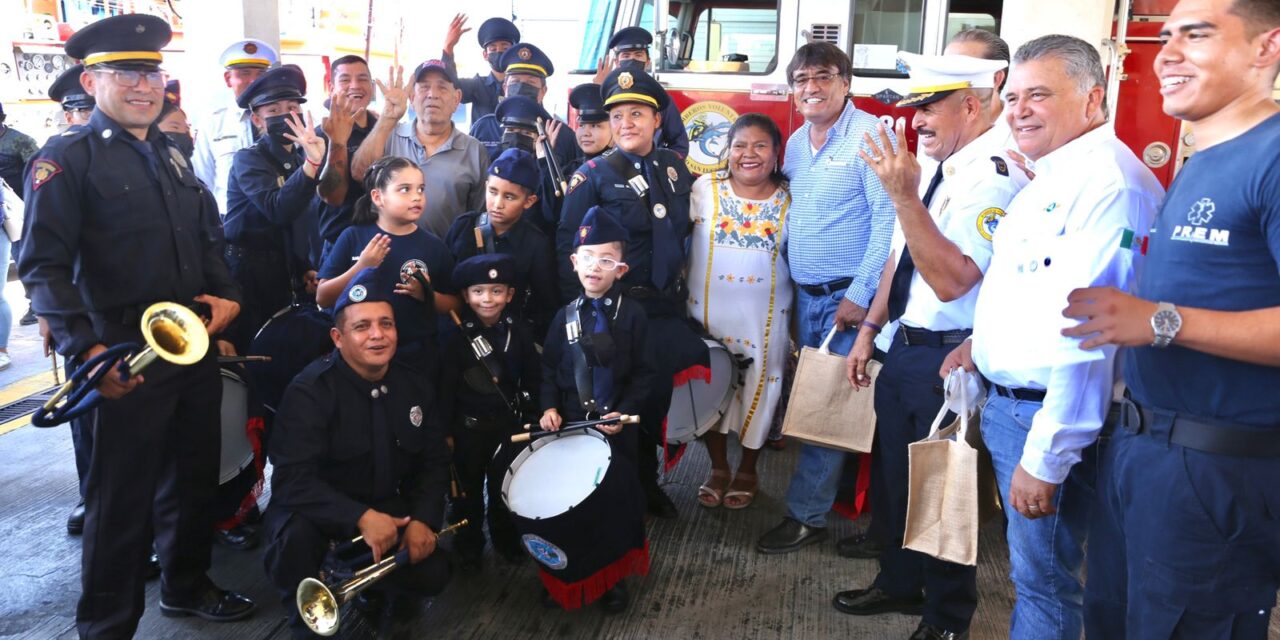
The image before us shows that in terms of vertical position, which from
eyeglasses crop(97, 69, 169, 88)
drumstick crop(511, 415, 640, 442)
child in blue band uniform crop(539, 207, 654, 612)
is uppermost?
eyeglasses crop(97, 69, 169, 88)

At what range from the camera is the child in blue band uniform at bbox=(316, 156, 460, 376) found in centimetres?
333

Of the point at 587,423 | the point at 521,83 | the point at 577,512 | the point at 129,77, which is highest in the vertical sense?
the point at 521,83

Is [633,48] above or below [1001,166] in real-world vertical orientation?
above

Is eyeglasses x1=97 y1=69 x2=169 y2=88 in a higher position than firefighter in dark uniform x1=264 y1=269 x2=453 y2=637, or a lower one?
higher

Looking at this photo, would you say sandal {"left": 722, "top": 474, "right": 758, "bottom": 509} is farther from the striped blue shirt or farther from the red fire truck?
the red fire truck

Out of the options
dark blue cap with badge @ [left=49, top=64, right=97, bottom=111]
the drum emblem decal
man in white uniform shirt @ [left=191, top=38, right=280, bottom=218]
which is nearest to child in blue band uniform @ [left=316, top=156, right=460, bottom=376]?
the drum emblem decal

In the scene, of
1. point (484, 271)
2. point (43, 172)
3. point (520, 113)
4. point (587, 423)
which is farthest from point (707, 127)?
point (43, 172)

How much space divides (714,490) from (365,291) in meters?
1.96

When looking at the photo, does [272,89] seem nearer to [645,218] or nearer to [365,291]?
[365,291]

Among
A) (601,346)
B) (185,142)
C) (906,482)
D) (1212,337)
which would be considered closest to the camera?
(1212,337)

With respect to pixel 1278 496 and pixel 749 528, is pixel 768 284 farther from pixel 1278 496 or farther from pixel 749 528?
pixel 1278 496

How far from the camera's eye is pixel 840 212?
3562 millimetres

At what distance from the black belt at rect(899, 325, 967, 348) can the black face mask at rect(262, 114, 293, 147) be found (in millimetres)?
2737

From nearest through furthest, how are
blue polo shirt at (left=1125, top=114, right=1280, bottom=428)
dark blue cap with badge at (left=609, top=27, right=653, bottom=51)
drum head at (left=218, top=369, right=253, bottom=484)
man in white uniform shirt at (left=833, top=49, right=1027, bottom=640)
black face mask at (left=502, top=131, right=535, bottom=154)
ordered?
blue polo shirt at (left=1125, top=114, right=1280, bottom=428) → man in white uniform shirt at (left=833, top=49, right=1027, bottom=640) → drum head at (left=218, top=369, right=253, bottom=484) → black face mask at (left=502, top=131, right=535, bottom=154) → dark blue cap with badge at (left=609, top=27, right=653, bottom=51)
